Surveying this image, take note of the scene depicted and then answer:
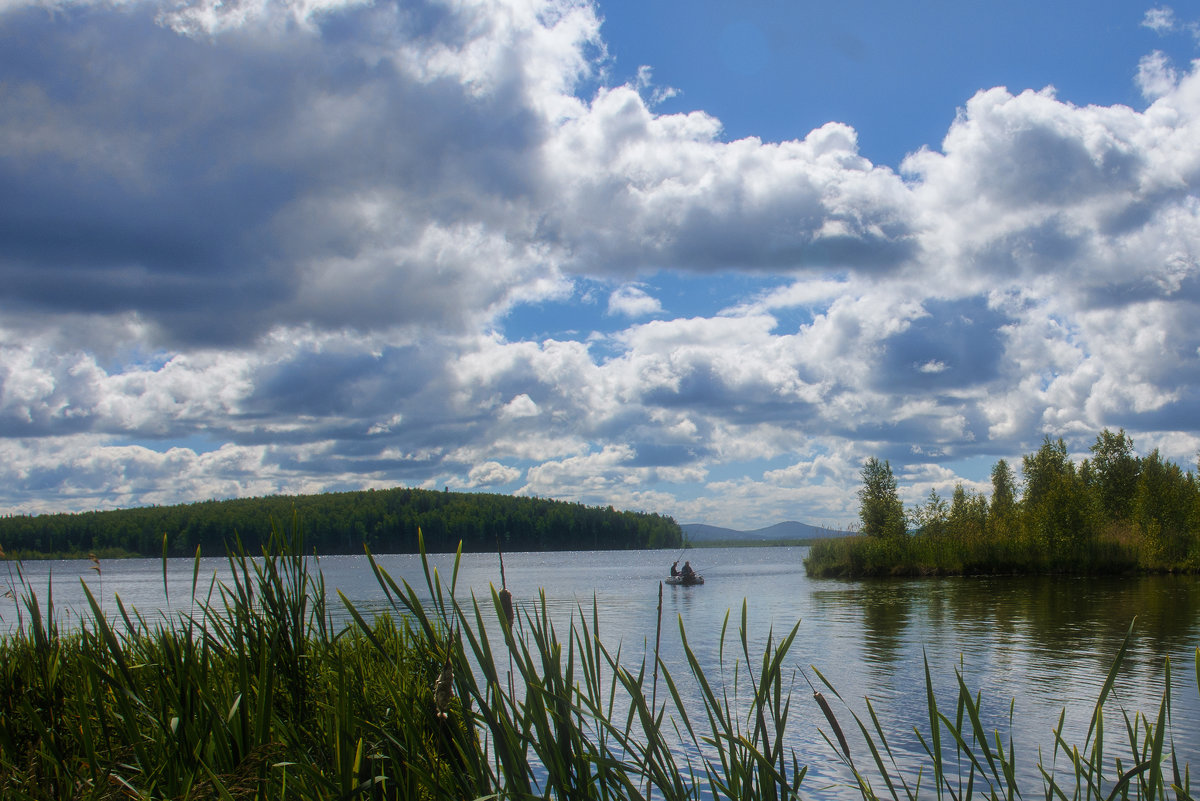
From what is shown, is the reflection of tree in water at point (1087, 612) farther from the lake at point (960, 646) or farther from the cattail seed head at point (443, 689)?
the cattail seed head at point (443, 689)

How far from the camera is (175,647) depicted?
14.6 feet

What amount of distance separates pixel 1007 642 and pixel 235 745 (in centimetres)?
2725

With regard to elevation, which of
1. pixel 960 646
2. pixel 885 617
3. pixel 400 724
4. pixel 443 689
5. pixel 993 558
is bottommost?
pixel 993 558

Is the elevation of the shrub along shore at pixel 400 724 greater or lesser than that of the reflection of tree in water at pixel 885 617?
greater

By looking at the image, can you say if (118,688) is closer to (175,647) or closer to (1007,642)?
(175,647)

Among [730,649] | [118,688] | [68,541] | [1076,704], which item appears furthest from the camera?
[68,541]

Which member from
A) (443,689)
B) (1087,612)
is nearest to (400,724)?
(443,689)

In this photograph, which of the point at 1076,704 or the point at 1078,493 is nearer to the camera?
the point at 1076,704

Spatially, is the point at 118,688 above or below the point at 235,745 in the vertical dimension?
above

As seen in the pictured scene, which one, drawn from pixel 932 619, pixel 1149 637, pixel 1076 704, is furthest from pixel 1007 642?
pixel 1076 704

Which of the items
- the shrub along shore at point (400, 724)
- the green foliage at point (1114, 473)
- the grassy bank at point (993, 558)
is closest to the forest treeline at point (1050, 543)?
the grassy bank at point (993, 558)

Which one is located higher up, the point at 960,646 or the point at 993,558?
the point at 960,646

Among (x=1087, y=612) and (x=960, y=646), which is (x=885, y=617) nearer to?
(x=1087, y=612)

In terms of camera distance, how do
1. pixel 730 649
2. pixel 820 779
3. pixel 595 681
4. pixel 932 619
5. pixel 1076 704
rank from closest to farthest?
pixel 595 681
pixel 820 779
pixel 1076 704
pixel 730 649
pixel 932 619
